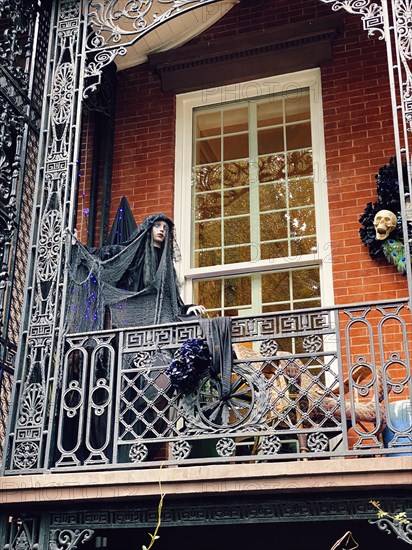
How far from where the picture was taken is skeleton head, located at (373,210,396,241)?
8555 millimetres

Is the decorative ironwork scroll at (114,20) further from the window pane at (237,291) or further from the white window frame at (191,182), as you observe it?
the window pane at (237,291)

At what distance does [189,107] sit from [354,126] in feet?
6.43

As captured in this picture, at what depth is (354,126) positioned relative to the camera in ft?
30.4

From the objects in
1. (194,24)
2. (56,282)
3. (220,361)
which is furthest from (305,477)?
(194,24)

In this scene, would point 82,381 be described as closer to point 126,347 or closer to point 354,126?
point 126,347

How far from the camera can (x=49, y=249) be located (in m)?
7.84

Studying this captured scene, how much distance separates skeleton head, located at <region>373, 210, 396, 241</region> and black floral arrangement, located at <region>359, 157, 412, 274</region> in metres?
0.04

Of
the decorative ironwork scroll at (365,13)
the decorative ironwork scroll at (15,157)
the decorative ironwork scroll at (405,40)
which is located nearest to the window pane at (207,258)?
the decorative ironwork scroll at (15,157)

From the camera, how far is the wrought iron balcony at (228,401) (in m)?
6.57

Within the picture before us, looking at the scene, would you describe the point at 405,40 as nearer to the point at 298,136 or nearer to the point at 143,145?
the point at 298,136

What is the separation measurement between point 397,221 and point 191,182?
7.67 feet

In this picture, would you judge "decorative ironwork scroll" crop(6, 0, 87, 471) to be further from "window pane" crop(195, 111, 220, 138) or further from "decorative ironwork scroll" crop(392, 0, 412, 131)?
"decorative ironwork scroll" crop(392, 0, 412, 131)

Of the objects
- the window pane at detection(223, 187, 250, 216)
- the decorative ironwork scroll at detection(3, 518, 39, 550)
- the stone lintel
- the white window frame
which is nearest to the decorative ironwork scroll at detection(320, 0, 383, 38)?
the white window frame

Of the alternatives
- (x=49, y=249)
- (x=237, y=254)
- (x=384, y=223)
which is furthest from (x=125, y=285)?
(x=384, y=223)
